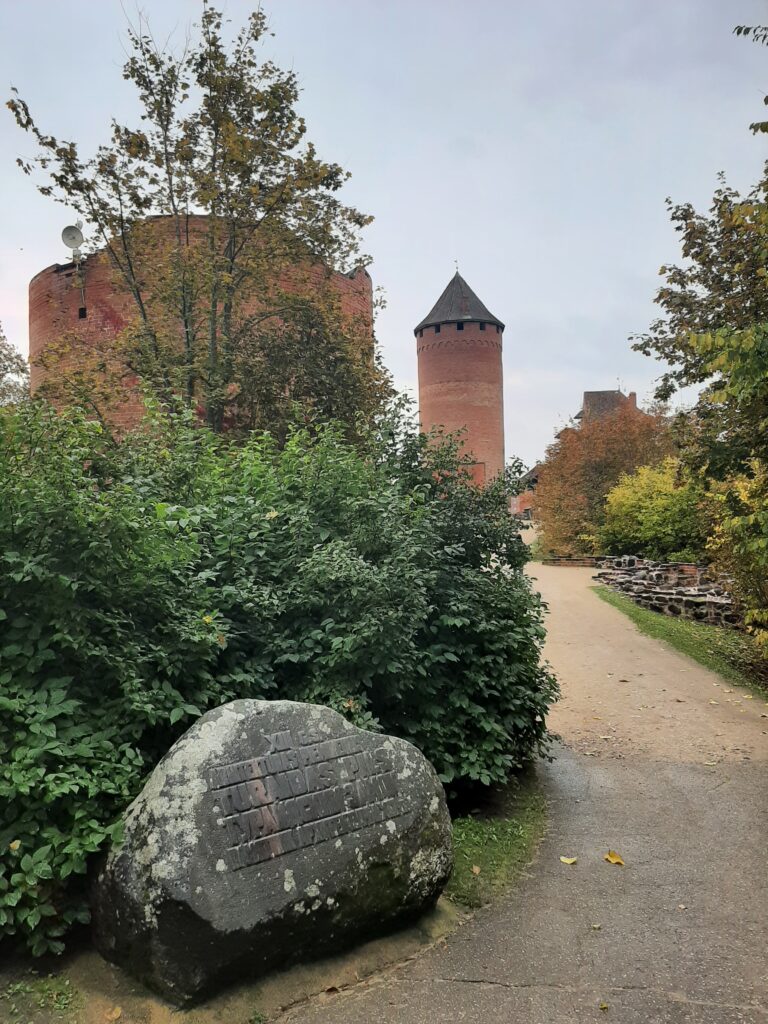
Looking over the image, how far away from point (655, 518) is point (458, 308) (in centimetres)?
2585

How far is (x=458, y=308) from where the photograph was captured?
149 feet

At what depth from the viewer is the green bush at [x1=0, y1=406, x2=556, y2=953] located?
3.22 m

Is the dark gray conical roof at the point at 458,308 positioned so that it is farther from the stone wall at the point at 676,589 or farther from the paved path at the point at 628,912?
the paved path at the point at 628,912

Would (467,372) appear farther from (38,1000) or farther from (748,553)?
(38,1000)

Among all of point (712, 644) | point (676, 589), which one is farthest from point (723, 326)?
point (676, 589)

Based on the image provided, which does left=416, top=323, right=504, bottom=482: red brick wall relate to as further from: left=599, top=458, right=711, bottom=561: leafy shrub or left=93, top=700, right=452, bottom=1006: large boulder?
left=93, top=700, right=452, bottom=1006: large boulder

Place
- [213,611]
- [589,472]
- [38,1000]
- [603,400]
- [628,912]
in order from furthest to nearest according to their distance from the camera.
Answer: [603,400] < [589,472] < [213,611] < [628,912] < [38,1000]

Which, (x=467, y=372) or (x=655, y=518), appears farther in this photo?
(x=467, y=372)

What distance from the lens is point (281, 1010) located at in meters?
2.98

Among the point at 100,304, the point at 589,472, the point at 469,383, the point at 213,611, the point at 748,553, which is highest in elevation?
the point at 469,383

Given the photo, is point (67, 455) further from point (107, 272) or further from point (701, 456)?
point (107, 272)

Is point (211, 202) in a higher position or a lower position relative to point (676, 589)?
higher

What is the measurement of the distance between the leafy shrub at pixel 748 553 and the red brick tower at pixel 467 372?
33158 mm

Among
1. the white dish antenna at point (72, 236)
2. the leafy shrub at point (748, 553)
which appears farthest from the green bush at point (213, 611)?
the white dish antenna at point (72, 236)
